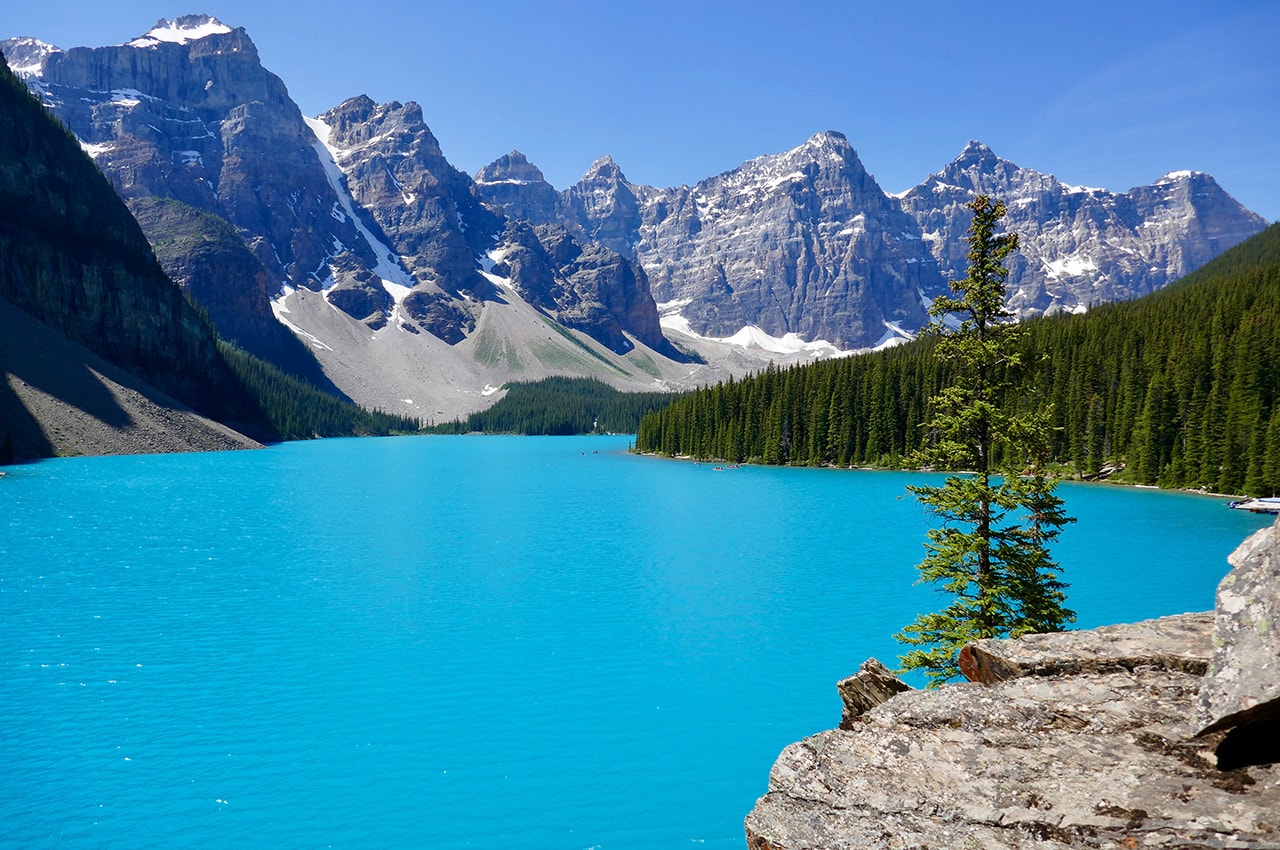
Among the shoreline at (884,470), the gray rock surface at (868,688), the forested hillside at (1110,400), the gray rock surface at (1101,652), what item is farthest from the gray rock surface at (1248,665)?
the forested hillside at (1110,400)

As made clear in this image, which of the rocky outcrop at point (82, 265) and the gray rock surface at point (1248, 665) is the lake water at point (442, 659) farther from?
the rocky outcrop at point (82, 265)

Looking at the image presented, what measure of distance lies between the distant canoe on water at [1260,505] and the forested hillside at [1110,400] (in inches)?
357

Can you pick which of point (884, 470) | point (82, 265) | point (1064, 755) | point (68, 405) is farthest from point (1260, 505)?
point (82, 265)

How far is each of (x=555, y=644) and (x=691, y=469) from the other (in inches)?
3832

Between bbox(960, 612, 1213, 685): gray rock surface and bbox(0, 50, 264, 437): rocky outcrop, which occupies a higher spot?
bbox(0, 50, 264, 437): rocky outcrop

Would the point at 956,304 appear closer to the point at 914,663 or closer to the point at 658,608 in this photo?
the point at 914,663

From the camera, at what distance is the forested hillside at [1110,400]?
79812mm

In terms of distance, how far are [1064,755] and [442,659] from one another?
857 inches

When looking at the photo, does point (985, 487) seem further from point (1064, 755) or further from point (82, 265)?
point (82, 265)

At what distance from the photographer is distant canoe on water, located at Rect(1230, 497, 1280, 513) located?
62844mm

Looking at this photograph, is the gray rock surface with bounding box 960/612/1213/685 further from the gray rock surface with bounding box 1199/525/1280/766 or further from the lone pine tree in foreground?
the lone pine tree in foreground

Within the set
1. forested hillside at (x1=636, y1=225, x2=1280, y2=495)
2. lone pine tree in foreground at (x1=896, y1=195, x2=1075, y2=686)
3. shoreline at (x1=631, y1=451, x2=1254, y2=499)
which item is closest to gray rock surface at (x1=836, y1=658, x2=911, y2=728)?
lone pine tree in foreground at (x1=896, y1=195, x2=1075, y2=686)

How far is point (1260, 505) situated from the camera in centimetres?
6372

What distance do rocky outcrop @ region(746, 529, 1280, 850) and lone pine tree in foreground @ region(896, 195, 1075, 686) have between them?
24.4 ft
